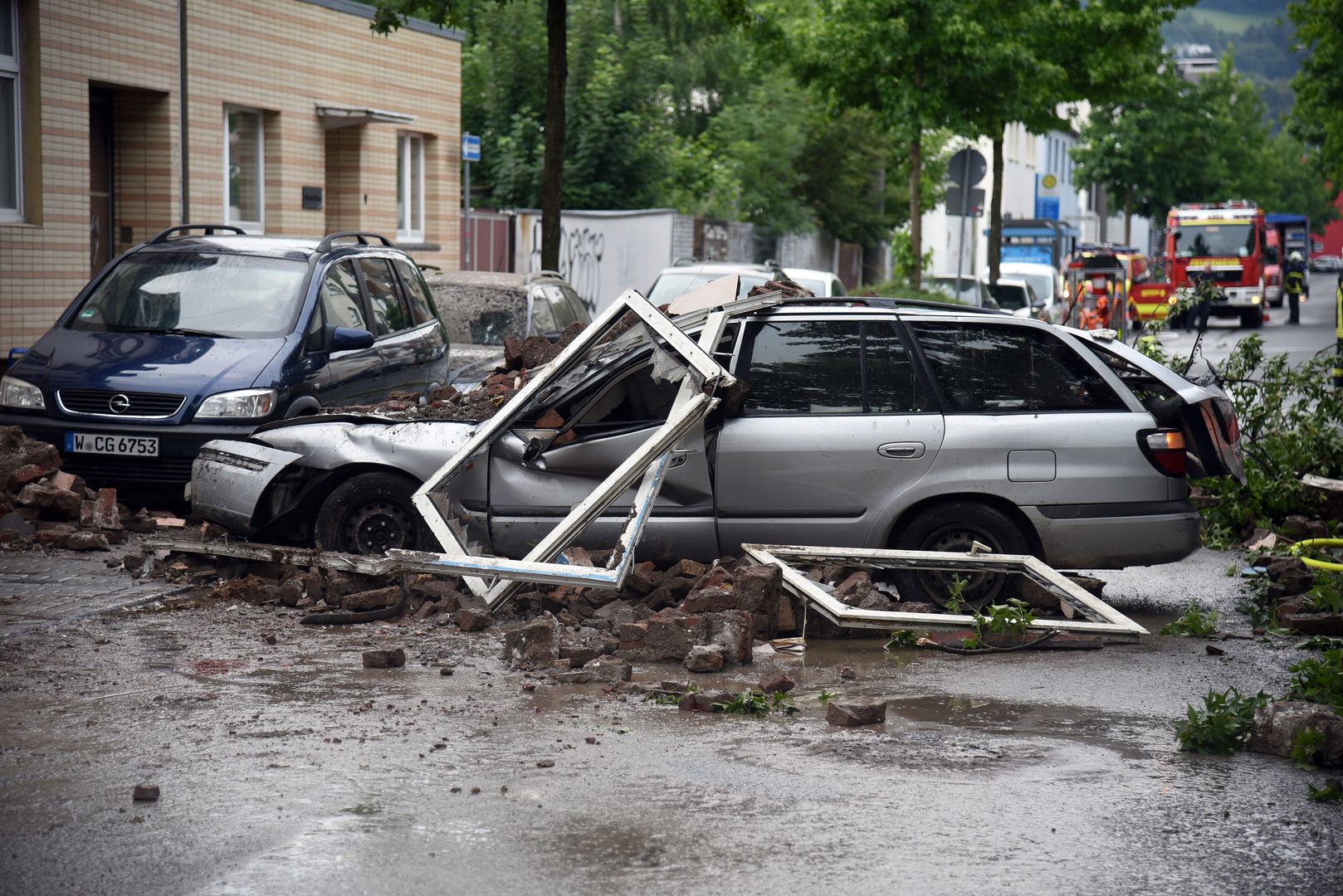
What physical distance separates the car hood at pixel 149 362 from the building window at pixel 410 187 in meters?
13.8

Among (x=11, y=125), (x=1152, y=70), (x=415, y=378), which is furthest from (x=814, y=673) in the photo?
(x=1152, y=70)

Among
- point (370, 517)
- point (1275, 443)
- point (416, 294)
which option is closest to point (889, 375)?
point (370, 517)

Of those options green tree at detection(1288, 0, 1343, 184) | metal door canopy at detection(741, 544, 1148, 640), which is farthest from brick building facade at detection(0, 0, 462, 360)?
green tree at detection(1288, 0, 1343, 184)

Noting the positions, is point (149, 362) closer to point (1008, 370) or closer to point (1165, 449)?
point (1008, 370)

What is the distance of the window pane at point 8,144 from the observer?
611 inches

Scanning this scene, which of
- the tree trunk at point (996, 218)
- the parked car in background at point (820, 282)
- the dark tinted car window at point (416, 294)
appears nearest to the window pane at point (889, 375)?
the dark tinted car window at point (416, 294)

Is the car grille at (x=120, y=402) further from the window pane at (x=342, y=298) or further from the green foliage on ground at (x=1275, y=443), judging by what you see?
the green foliage on ground at (x=1275, y=443)

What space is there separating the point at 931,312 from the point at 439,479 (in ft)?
8.74

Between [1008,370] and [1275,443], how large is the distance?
4165 mm

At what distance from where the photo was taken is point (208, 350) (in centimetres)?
1025

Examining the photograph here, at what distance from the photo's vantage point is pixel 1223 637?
25.3 ft

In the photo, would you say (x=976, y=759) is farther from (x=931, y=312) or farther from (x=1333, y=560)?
(x=1333, y=560)

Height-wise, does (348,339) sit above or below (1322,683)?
above

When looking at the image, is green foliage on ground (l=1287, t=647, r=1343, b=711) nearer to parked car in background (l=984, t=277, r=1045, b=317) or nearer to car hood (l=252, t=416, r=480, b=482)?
car hood (l=252, t=416, r=480, b=482)
